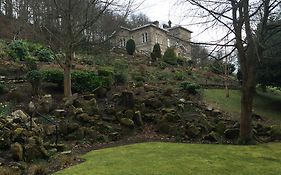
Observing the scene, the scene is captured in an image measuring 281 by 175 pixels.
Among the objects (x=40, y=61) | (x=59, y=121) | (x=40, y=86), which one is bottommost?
(x=59, y=121)

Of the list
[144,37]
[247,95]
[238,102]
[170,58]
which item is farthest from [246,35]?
[144,37]

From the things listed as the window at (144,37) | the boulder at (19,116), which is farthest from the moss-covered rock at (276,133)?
the window at (144,37)

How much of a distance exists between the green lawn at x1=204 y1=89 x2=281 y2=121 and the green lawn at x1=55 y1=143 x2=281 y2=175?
27.5ft

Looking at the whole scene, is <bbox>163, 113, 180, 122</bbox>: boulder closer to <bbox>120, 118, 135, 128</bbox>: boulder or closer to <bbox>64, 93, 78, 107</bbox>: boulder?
<bbox>120, 118, 135, 128</bbox>: boulder

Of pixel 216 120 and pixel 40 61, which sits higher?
pixel 40 61

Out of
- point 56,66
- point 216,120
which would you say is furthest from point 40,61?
point 216,120

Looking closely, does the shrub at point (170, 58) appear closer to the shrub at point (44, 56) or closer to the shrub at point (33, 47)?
the shrub at point (33, 47)

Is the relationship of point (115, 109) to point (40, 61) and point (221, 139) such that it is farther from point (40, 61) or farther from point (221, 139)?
point (40, 61)

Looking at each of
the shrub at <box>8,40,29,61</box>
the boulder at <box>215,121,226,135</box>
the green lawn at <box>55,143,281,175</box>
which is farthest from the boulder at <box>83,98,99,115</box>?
the shrub at <box>8,40,29,61</box>

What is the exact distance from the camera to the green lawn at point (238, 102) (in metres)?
20.2

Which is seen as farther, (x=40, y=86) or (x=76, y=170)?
(x=40, y=86)

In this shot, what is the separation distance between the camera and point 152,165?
328 inches

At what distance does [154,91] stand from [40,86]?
600 centimetres

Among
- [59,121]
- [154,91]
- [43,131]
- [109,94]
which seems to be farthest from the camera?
[154,91]
